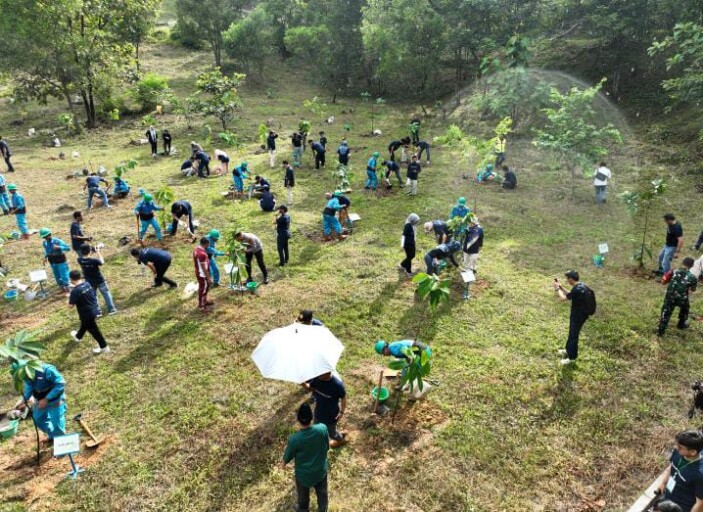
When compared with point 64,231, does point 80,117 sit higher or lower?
higher

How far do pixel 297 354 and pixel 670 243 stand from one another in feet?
35.2

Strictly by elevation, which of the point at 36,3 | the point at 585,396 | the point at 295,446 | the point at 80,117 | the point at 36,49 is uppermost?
the point at 36,3

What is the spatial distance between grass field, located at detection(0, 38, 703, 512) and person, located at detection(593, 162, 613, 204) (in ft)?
3.57

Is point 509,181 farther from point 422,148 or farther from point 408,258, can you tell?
point 408,258

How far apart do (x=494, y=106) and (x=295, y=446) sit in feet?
77.9

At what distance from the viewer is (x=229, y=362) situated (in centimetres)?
959

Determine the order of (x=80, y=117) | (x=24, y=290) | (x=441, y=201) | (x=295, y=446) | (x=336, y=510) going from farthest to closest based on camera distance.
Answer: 1. (x=80, y=117)
2. (x=441, y=201)
3. (x=24, y=290)
4. (x=336, y=510)
5. (x=295, y=446)

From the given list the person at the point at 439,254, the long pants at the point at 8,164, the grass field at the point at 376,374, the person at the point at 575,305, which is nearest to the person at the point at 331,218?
the grass field at the point at 376,374

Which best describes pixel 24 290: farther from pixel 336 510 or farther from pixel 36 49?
pixel 36 49

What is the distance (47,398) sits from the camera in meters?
7.23

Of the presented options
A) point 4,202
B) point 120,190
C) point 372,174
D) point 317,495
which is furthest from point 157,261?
point 372,174

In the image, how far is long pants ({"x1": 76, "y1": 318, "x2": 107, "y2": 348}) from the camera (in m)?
9.37

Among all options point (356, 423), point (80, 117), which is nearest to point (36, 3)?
point (80, 117)

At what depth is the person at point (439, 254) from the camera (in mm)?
11906
